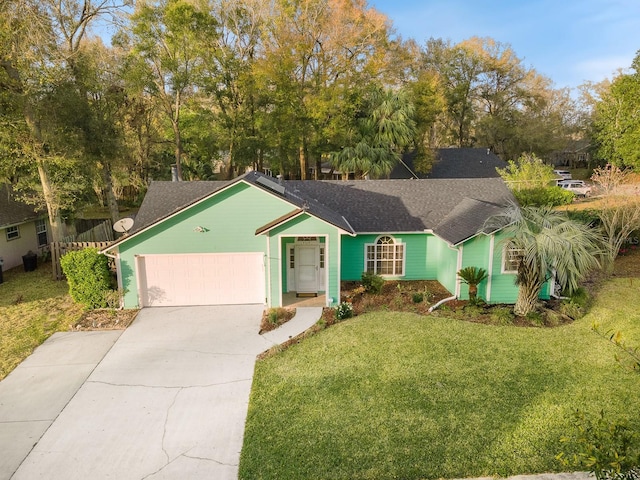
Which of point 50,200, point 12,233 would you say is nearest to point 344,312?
point 50,200

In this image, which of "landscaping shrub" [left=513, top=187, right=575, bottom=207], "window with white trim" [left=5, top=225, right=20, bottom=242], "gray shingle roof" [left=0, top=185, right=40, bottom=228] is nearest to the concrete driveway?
Result: "gray shingle roof" [left=0, top=185, right=40, bottom=228]

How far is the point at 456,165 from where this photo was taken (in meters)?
37.6

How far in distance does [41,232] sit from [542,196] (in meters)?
31.1

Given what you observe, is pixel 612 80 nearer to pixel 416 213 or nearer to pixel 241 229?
pixel 416 213

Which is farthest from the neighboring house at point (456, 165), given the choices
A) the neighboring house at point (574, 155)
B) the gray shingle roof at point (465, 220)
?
the neighboring house at point (574, 155)

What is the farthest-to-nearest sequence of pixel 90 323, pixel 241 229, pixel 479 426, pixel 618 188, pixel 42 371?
pixel 618 188 → pixel 241 229 → pixel 90 323 → pixel 42 371 → pixel 479 426

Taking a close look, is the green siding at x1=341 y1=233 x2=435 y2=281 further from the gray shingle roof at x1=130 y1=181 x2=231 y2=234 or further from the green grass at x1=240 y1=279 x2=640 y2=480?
the gray shingle roof at x1=130 y1=181 x2=231 y2=234

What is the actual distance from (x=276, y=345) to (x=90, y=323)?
6.22 meters

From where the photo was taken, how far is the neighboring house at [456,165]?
118ft

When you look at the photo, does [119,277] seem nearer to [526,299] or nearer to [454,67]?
[526,299]

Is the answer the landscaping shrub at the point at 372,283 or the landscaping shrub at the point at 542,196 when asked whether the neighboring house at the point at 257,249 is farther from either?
the landscaping shrub at the point at 542,196

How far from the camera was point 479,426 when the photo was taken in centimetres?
777

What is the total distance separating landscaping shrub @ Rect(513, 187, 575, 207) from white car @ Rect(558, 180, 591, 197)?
7.12m

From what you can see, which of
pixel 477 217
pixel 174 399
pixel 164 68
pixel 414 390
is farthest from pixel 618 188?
pixel 164 68
